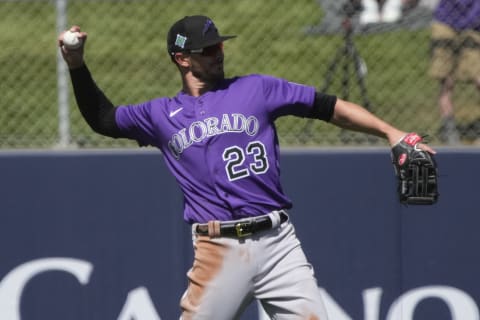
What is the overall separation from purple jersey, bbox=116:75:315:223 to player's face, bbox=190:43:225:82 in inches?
2.9

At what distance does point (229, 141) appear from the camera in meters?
Result: 4.55

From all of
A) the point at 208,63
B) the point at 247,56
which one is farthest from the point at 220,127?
the point at 247,56

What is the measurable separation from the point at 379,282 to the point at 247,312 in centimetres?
83

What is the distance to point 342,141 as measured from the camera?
20.7ft

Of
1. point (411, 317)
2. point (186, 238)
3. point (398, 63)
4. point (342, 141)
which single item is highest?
point (398, 63)

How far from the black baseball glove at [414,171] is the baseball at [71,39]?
1.55 m

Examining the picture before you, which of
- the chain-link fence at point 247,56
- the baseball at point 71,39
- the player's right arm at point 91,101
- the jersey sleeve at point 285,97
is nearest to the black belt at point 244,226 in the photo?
the jersey sleeve at point 285,97

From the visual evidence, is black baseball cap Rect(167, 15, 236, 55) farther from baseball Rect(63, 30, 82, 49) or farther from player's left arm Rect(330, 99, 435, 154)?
player's left arm Rect(330, 99, 435, 154)

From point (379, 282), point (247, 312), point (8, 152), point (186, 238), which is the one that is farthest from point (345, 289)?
point (8, 152)

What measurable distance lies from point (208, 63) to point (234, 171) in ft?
1.79

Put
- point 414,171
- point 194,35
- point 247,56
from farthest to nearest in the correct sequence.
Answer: point 247,56 → point 194,35 → point 414,171

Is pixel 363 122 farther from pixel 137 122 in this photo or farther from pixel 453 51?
pixel 453 51

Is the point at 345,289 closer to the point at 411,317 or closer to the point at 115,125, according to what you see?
the point at 411,317

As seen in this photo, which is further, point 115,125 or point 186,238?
point 186,238
